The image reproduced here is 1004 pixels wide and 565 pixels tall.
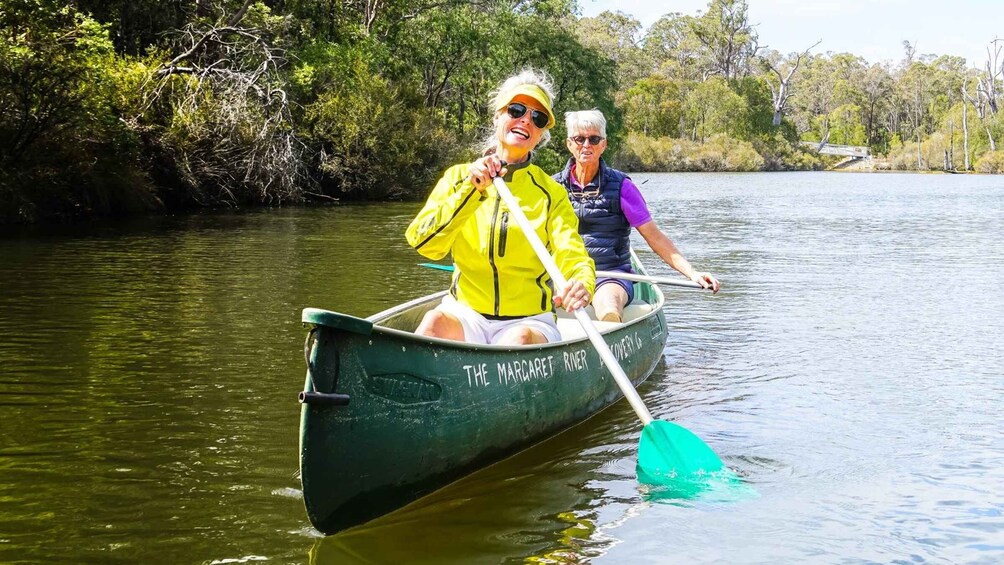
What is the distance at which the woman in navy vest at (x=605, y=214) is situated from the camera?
648 centimetres

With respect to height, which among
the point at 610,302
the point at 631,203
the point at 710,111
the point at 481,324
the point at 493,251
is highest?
the point at 710,111

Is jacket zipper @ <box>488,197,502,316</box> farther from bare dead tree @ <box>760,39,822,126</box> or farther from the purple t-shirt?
→ bare dead tree @ <box>760,39,822,126</box>

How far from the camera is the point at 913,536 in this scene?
409 cm

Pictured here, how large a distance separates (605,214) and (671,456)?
2.49m

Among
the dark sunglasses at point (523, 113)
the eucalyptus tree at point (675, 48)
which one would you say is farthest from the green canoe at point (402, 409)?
the eucalyptus tree at point (675, 48)

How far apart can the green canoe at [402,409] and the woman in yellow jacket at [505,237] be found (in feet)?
0.89

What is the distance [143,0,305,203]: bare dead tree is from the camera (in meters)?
20.0

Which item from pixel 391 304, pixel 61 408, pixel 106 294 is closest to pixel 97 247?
pixel 106 294

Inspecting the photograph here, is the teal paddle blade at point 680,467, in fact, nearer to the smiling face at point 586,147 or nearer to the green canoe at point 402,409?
the green canoe at point 402,409

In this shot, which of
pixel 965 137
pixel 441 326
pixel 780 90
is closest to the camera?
pixel 441 326

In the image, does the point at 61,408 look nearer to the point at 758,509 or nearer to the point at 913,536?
the point at 758,509

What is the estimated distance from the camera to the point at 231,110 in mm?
20094

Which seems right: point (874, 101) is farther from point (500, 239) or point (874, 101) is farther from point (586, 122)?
point (500, 239)

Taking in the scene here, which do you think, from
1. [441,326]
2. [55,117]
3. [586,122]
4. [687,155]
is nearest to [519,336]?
[441,326]
